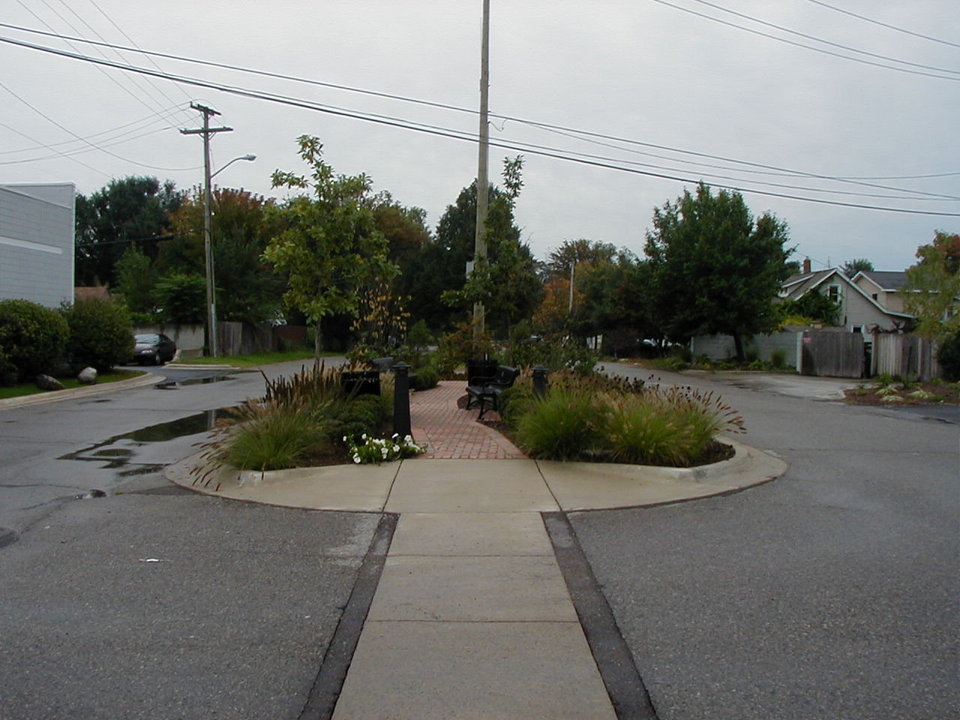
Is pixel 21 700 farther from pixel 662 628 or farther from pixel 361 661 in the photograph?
pixel 662 628

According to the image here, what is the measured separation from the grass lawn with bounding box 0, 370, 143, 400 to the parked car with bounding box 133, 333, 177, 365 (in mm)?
8735

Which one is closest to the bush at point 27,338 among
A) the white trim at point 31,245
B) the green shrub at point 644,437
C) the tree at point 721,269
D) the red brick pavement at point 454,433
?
the white trim at point 31,245

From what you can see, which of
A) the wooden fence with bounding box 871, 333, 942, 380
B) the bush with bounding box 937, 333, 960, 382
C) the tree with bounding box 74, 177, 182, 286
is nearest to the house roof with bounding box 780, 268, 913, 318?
the wooden fence with bounding box 871, 333, 942, 380

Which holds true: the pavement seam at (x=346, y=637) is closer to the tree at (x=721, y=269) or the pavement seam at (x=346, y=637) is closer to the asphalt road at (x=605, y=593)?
the asphalt road at (x=605, y=593)

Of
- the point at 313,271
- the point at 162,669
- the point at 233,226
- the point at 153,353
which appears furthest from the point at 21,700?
the point at 233,226

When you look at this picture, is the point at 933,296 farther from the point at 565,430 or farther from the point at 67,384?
the point at 67,384

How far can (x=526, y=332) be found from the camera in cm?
1816

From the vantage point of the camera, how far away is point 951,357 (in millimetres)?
23141

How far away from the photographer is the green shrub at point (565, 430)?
940 cm

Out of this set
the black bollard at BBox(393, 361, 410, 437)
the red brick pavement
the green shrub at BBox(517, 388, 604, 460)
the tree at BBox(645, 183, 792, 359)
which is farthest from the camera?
the tree at BBox(645, 183, 792, 359)

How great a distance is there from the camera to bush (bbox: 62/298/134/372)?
76.5 ft

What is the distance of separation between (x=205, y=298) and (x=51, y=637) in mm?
37934

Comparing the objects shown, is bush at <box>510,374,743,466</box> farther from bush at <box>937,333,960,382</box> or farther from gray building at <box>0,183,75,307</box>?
gray building at <box>0,183,75,307</box>

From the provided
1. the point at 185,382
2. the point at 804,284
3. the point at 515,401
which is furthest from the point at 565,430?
the point at 804,284
